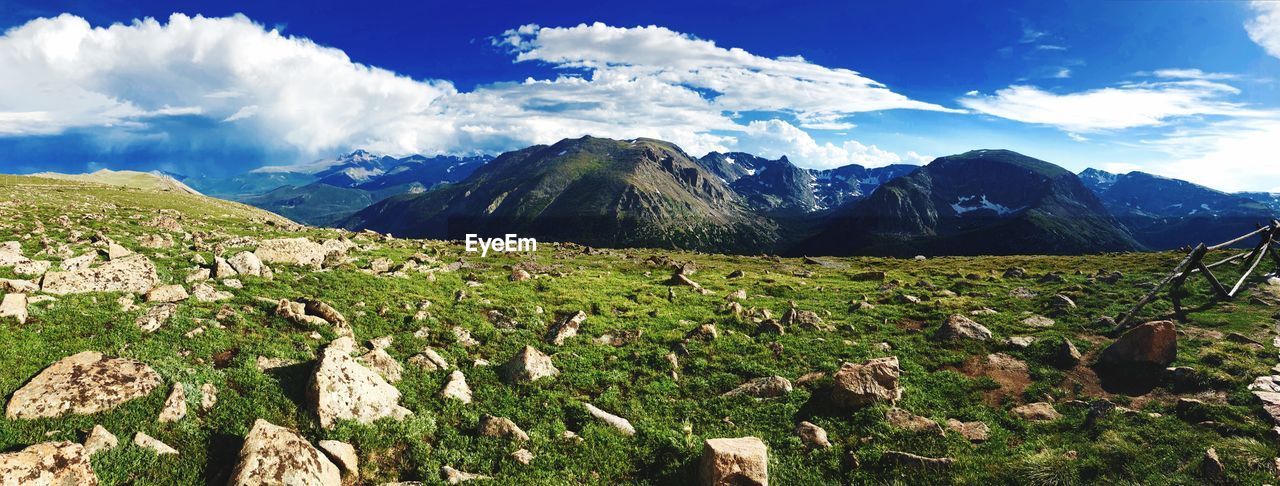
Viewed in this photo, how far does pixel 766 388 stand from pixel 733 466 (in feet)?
24.1

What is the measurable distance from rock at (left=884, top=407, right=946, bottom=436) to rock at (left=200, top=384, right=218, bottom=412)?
73.7 feet

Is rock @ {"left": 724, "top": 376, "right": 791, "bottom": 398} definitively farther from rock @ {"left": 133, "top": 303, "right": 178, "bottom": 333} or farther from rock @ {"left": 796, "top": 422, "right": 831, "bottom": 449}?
rock @ {"left": 133, "top": 303, "right": 178, "bottom": 333}

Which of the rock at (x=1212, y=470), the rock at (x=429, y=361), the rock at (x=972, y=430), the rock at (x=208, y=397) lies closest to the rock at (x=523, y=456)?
the rock at (x=429, y=361)

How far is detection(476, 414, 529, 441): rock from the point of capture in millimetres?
16250

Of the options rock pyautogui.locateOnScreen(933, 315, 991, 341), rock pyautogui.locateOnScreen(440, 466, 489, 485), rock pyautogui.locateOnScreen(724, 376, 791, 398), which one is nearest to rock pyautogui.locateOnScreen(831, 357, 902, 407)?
rock pyautogui.locateOnScreen(724, 376, 791, 398)

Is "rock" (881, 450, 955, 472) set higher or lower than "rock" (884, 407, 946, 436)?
lower

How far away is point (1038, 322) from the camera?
30.3 meters

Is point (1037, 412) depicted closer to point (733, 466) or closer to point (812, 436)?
point (812, 436)

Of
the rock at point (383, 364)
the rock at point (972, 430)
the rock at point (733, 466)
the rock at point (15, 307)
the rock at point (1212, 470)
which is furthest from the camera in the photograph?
the rock at point (383, 364)

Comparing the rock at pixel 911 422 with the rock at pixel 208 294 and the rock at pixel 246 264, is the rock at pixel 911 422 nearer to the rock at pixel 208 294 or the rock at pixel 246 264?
the rock at pixel 208 294

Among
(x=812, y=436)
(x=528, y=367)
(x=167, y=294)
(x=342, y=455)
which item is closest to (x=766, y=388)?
(x=812, y=436)

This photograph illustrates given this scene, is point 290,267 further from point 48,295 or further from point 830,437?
point 830,437

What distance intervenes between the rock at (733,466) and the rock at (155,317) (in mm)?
20420

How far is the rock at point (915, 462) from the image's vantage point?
1535 centimetres
